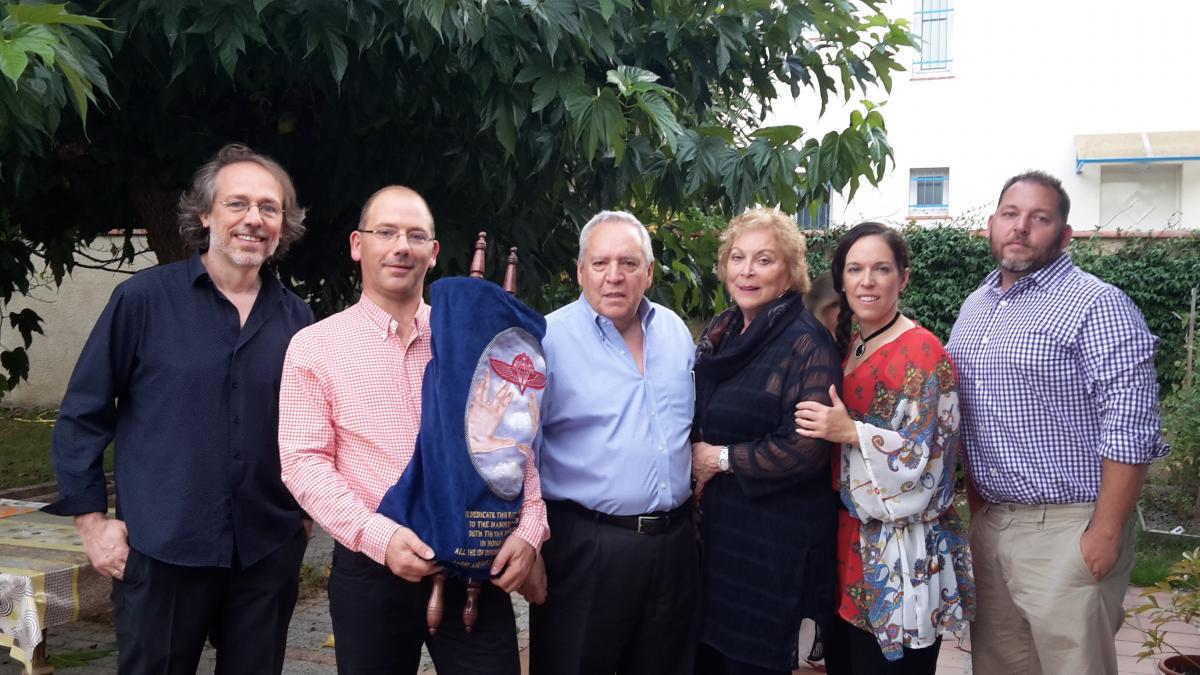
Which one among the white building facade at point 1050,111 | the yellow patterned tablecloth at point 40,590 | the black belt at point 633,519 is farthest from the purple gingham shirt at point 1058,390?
the white building facade at point 1050,111

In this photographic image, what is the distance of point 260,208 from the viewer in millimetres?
2957

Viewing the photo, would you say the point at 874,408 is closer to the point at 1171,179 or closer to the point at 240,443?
the point at 240,443

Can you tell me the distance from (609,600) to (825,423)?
777mm

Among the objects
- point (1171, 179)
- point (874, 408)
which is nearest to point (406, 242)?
point (874, 408)

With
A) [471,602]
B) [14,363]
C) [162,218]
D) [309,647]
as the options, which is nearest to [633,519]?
[471,602]

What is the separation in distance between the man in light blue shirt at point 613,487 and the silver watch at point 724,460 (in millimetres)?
104

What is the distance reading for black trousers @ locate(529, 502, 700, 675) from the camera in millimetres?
2934

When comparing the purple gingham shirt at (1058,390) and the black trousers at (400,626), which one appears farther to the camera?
the purple gingham shirt at (1058,390)

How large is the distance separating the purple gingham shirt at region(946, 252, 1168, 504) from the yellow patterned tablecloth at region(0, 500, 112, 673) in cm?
316

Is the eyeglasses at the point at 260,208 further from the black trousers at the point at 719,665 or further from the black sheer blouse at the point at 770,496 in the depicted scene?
the black trousers at the point at 719,665

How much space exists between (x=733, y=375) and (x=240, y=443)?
1.40m

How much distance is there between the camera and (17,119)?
260 cm

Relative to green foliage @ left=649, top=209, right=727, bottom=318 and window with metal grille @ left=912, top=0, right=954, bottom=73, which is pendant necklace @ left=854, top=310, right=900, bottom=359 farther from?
window with metal grille @ left=912, top=0, right=954, bottom=73

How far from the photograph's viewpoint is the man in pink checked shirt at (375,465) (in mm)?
2637
